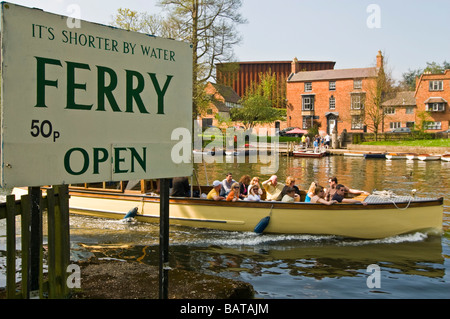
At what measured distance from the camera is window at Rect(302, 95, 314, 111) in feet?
221

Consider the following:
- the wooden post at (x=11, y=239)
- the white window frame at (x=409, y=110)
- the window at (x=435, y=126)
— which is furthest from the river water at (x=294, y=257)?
the white window frame at (x=409, y=110)

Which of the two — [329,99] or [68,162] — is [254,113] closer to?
[329,99]

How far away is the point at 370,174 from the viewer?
31094mm

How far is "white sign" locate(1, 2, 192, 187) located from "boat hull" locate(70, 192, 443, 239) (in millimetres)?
8635

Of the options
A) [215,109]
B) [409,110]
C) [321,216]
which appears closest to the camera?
[321,216]

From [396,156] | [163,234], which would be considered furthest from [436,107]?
[163,234]

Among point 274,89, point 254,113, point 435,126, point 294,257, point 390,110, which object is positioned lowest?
point 294,257

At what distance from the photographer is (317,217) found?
12.8 metres

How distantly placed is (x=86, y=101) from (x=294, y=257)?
27.8ft

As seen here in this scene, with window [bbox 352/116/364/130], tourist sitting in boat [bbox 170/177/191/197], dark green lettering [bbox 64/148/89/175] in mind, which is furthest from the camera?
window [bbox 352/116/364/130]

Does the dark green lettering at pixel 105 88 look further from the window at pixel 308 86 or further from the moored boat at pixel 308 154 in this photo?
the window at pixel 308 86

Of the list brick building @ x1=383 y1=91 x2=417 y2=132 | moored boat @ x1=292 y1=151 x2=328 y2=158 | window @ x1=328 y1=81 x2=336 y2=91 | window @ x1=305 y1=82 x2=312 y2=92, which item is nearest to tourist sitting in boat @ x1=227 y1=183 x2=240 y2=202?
moored boat @ x1=292 y1=151 x2=328 y2=158

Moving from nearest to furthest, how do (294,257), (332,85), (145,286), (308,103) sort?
(145,286)
(294,257)
(332,85)
(308,103)

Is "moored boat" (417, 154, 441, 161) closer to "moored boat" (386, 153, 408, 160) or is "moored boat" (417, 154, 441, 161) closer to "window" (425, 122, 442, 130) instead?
"moored boat" (386, 153, 408, 160)
